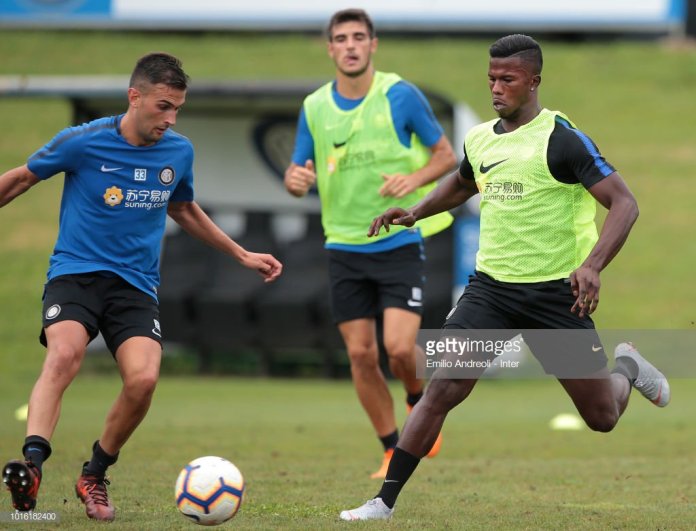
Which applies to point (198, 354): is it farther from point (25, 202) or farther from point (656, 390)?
point (656, 390)

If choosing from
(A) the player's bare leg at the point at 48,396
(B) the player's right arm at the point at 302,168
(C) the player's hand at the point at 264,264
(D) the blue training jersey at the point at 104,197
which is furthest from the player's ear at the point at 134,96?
(B) the player's right arm at the point at 302,168

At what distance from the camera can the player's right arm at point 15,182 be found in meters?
6.63

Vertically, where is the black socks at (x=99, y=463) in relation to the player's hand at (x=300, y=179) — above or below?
below

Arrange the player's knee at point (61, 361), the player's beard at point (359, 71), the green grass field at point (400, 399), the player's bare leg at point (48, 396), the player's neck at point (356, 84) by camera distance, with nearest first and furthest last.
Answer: the player's bare leg at point (48, 396), the player's knee at point (61, 361), the green grass field at point (400, 399), the player's beard at point (359, 71), the player's neck at point (356, 84)

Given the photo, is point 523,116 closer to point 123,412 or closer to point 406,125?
point 406,125

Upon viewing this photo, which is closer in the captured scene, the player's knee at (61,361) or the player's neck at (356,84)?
the player's knee at (61,361)

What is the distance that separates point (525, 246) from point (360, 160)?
264 cm

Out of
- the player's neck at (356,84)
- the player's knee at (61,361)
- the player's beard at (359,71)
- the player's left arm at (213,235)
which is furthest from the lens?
the player's neck at (356,84)

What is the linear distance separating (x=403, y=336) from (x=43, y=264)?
1578 centimetres

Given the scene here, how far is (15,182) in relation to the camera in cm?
667

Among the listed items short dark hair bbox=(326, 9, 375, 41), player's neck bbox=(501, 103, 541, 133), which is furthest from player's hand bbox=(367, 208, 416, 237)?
short dark hair bbox=(326, 9, 375, 41)

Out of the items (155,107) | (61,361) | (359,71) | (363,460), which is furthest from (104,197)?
(363,460)

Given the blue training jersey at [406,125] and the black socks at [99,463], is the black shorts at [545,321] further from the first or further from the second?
the blue training jersey at [406,125]

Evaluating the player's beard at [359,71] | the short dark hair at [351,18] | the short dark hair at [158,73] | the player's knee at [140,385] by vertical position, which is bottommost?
the player's knee at [140,385]
